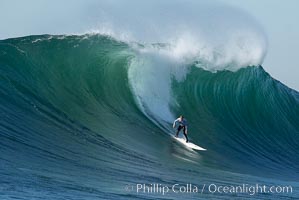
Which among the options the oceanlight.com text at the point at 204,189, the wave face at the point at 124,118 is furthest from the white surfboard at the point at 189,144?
the oceanlight.com text at the point at 204,189

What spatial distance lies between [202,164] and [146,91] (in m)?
5.22

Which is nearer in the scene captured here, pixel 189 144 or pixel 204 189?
pixel 204 189

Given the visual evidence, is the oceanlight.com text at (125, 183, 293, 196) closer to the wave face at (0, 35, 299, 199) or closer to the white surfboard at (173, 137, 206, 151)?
the wave face at (0, 35, 299, 199)

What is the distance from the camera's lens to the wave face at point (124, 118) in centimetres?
1110

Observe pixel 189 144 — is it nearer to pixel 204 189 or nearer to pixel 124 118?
pixel 124 118

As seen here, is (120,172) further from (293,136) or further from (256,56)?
(256,56)

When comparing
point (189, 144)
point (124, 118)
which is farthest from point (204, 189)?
point (124, 118)

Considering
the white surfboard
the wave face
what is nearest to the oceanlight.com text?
the wave face

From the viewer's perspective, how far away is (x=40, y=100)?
49.2ft

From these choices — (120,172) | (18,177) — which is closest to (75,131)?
(120,172)

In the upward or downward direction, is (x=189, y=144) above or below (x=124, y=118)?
below

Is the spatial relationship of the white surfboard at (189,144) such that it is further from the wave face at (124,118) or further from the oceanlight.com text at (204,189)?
the oceanlight.com text at (204,189)

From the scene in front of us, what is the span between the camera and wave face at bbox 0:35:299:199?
1110cm

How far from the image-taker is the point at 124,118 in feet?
53.6
